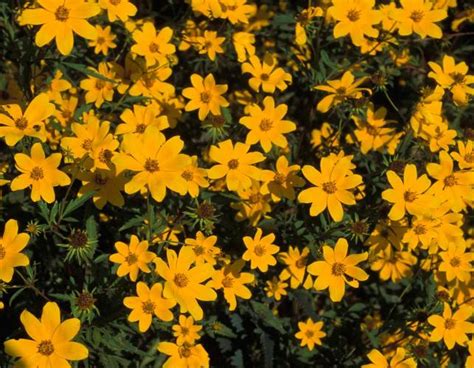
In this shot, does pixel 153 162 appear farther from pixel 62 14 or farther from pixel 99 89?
pixel 99 89

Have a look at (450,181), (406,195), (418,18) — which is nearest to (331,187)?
(406,195)

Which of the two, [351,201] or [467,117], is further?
[467,117]

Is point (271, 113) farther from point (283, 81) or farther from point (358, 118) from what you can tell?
point (358, 118)

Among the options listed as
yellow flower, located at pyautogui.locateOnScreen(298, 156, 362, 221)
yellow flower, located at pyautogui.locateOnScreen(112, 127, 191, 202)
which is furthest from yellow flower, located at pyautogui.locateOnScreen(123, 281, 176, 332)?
yellow flower, located at pyautogui.locateOnScreen(298, 156, 362, 221)

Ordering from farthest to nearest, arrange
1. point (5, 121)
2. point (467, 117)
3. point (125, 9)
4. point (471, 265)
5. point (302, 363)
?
point (467, 117)
point (302, 363)
point (471, 265)
point (125, 9)
point (5, 121)

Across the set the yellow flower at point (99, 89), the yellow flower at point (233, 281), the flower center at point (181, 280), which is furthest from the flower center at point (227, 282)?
the yellow flower at point (99, 89)

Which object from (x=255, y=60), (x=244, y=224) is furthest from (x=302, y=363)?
(x=255, y=60)
